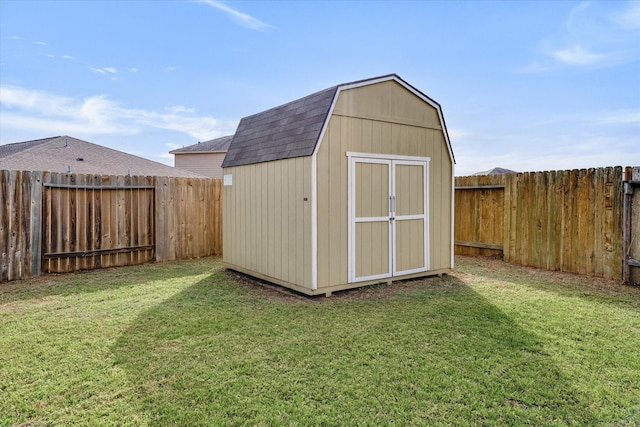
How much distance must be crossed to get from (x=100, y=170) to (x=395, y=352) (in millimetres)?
11180

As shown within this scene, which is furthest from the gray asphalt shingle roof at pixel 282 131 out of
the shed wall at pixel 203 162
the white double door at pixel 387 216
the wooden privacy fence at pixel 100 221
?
the shed wall at pixel 203 162

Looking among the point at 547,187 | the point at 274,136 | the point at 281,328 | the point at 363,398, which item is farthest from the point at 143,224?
the point at 547,187

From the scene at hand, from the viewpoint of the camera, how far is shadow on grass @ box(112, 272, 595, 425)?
80.9 inches

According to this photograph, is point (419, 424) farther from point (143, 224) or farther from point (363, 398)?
point (143, 224)

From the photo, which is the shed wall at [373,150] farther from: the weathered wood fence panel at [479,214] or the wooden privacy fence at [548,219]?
the weathered wood fence panel at [479,214]

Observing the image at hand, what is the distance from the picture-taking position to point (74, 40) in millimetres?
8062

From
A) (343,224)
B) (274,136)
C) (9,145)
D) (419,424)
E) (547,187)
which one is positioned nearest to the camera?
(419,424)

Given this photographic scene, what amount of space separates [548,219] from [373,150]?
3.73 m

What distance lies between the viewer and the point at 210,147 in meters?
19.0

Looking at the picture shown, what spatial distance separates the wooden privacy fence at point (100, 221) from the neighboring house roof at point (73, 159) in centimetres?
416

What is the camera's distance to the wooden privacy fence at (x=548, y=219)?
18.1 feet

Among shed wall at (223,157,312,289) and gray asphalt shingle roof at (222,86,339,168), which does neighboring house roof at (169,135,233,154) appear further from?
shed wall at (223,157,312,289)

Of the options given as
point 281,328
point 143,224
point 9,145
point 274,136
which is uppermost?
point 9,145

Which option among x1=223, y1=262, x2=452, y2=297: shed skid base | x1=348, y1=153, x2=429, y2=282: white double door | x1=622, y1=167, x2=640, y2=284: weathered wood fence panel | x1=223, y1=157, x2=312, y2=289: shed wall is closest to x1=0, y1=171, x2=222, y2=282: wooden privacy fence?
x1=223, y1=157, x2=312, y2=289: shed wall
